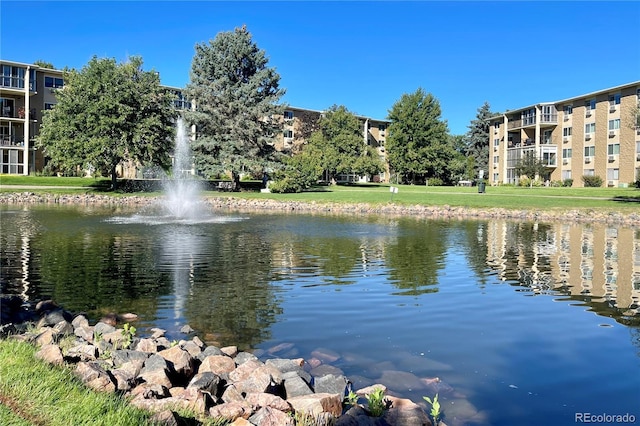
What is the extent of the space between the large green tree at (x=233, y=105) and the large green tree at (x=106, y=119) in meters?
3.77

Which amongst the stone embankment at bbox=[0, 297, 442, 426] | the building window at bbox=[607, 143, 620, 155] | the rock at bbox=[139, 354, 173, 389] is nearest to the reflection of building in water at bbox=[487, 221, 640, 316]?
the stone embankment at bbox=[0, 297, 442, 426]

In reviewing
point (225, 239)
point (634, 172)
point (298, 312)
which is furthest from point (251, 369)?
point (634, 172)

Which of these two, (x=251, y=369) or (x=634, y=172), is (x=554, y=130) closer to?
(x=634, y=172)

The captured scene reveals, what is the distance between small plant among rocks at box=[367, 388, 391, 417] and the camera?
542cm

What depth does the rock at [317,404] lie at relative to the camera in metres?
5.33

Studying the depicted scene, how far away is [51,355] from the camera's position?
5.79 meters

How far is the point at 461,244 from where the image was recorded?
66.3 ft

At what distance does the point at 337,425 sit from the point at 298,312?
4780 millimetres

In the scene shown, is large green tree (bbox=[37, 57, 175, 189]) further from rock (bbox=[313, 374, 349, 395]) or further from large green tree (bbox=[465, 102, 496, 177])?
large green tree (bbox=[465, 102, 496, 177])

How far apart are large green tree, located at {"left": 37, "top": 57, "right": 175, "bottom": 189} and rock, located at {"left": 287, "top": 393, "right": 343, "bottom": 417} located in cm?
4607

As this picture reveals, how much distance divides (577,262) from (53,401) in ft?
49.3

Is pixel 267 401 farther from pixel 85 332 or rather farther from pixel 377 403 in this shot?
pixel 85 332

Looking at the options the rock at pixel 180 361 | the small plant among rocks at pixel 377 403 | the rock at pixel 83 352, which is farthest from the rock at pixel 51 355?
the small plant among rocks at pixel 377 403

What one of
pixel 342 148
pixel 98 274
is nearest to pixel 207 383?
pixel 98 274
